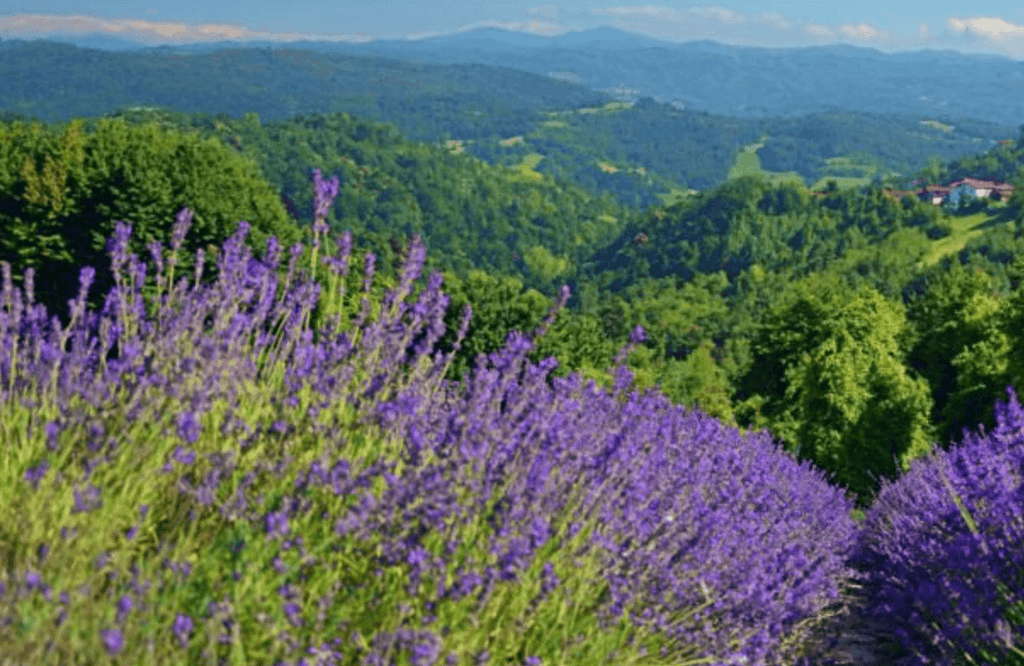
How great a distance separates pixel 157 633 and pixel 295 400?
3.12 feet

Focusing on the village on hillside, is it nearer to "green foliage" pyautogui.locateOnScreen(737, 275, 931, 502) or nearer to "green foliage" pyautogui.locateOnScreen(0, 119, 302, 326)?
"green foliage" pyautogui.locateOnScreen(737, 275, 931, 502)

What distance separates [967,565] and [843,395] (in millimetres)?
17798

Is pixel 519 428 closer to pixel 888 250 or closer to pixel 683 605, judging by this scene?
pixel 683 605

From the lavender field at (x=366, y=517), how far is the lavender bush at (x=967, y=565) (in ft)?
0.10

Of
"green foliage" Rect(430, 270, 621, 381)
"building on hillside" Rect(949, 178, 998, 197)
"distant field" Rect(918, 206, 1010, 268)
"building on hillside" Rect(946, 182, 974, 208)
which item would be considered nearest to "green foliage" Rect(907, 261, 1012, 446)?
"green foliage" Rect(430, 270, 621, 381)

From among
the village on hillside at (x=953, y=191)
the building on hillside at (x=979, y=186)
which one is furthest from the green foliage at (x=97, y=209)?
the building on hillside at (x=979, y=186)

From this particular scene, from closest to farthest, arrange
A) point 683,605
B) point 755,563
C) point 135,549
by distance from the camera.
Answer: point 135,549 → point 683,605 → point 755,563

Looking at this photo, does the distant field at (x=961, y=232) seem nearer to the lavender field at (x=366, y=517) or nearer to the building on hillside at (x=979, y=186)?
the building on hillside at (x=979, y=186)

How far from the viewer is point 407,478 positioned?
2842 millimetres

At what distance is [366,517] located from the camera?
2604 mm

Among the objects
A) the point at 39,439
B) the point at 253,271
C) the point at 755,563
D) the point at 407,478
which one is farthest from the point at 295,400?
the point at 755,563

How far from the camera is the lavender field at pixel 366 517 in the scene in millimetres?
2447

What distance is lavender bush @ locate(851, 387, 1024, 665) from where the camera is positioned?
429cm

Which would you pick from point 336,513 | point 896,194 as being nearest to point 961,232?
point 896,194
